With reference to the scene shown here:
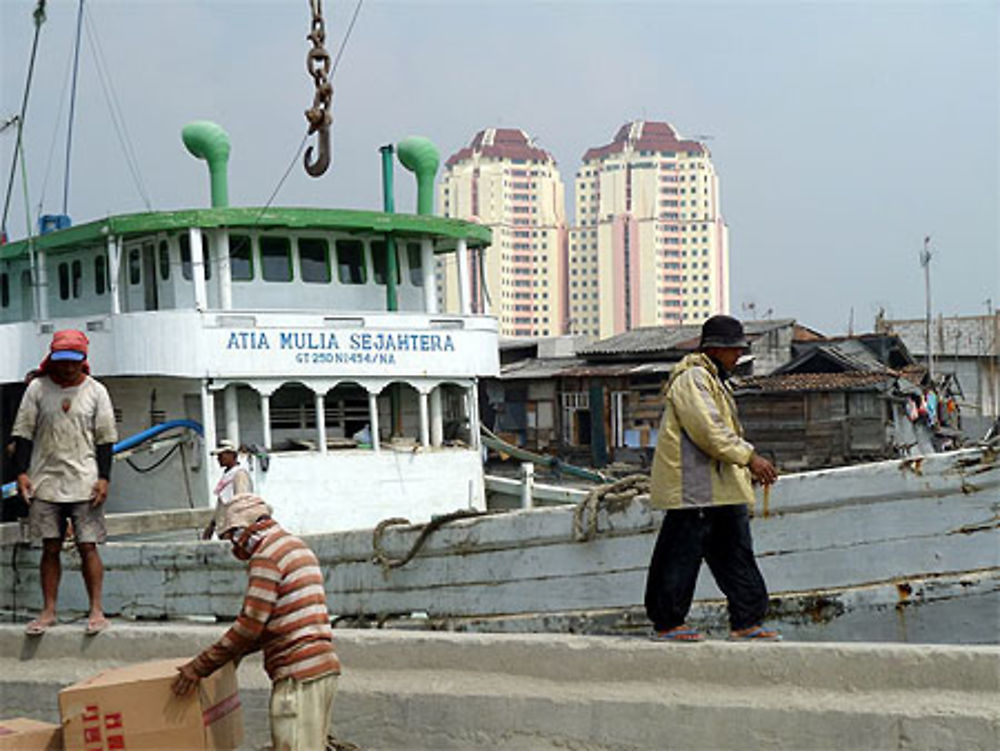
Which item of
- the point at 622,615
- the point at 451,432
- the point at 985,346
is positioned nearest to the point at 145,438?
the point at 451,432

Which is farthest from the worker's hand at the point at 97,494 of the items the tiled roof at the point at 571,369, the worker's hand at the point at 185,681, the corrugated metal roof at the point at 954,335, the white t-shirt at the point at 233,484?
the corrugated metal roof at the point at 954,335

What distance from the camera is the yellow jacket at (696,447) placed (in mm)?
4477

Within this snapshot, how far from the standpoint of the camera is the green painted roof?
44.5 ft

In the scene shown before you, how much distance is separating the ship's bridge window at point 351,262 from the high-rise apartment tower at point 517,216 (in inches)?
3030

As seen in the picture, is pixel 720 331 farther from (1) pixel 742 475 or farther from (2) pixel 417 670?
(2) pixel 417 670

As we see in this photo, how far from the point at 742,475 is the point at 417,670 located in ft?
5.00

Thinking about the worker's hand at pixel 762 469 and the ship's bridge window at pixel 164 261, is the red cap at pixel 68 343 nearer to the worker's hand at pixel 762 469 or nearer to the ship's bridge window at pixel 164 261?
the worker's hand at pixel 762 469

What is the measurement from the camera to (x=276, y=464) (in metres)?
13.5

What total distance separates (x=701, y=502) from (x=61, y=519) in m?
3.24

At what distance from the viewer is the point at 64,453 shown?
5781 millimetres

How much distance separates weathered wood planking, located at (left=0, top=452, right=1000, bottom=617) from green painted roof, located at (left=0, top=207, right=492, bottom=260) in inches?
226

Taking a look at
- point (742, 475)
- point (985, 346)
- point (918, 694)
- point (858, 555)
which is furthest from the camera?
point (985, 346)

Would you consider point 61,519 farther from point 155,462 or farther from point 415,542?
point 155,462

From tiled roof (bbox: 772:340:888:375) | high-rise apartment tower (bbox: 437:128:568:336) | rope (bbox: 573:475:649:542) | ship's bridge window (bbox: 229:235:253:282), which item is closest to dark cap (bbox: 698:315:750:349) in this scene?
rope (bbox: 573:475:649:542)
